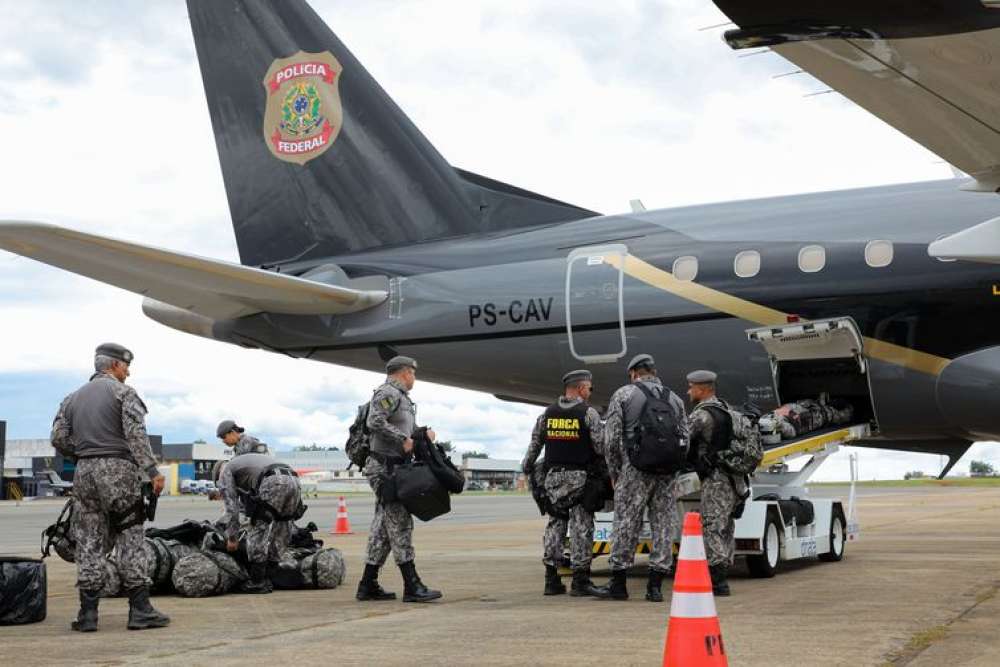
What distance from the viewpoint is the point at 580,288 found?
492 inches

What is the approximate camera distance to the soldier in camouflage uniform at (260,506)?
954cm

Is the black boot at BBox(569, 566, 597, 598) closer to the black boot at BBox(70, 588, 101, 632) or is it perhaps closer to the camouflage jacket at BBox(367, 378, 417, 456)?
the camouflage jacket at BBox(367, 378, 417, 456)

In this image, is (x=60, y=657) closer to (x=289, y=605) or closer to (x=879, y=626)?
(x=289, y=605)

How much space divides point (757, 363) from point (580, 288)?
216 centimetres

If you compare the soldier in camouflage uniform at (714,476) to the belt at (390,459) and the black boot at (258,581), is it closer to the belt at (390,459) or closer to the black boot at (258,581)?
the belt at (390,459)

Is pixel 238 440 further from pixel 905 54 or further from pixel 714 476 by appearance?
pixel 905 54

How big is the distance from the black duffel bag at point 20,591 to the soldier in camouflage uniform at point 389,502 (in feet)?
7.75

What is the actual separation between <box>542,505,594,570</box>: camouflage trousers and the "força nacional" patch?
7.93m

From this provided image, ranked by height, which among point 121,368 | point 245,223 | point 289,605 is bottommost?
point 289,605

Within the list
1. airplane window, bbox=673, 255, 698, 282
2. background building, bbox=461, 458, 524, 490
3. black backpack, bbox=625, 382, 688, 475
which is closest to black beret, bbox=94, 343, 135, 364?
black backpack, bbox=625, 382, 688, 475

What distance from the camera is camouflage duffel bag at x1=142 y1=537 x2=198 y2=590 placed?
30.3 ft

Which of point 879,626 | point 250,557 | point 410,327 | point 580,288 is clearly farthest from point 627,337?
point 879,626

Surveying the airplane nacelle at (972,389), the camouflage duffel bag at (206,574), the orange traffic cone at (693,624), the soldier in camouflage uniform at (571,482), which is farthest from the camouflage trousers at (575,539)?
the airplane nacelle at (972,389)

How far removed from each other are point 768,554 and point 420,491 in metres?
3.55
